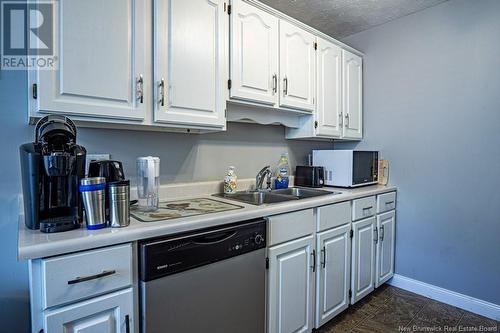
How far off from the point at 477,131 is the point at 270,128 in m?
1.62

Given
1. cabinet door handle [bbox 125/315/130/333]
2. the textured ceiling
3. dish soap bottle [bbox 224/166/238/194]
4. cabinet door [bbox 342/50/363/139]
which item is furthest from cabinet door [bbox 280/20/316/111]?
cabinet door handle [bbox 125/315/130/333]

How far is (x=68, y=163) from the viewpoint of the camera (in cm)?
100

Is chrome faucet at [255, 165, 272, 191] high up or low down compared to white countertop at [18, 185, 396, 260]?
up

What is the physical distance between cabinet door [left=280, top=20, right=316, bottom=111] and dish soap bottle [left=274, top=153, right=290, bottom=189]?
1.64 feet

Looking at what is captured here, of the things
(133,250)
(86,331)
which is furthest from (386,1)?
(86,331)

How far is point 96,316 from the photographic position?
0.98 meters

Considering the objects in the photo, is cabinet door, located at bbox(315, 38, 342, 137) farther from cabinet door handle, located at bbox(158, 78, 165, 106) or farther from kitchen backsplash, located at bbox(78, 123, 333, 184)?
cabinet door handle, located at bbox(158, 78, 165, 106)

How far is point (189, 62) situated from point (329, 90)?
137 centimetres

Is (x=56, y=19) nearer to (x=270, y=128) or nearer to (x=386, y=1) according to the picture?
(x=270, y=128)

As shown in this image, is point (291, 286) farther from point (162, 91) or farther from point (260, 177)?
point (162, 91)

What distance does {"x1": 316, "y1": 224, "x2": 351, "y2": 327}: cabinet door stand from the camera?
1827 mm

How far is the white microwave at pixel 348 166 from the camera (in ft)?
7.78

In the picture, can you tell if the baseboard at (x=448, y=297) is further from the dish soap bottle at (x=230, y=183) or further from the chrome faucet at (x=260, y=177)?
the dish soap bottle at (x=230, y=183)

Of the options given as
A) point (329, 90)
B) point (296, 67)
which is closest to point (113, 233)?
point (296, 67)
